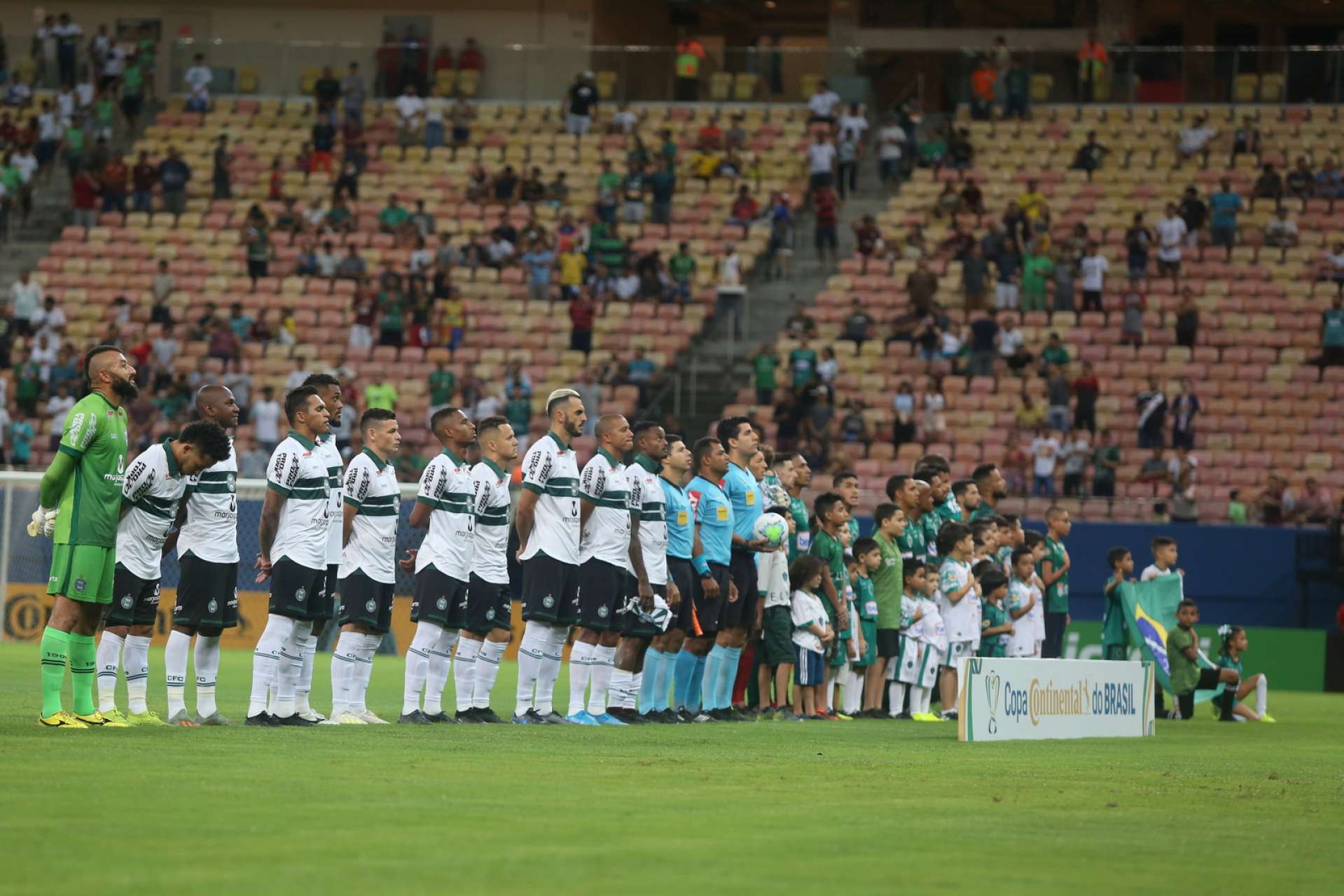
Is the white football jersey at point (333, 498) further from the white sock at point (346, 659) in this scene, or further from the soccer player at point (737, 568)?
the soccer player at point (737, 568)

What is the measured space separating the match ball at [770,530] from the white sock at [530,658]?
2434 millimetres

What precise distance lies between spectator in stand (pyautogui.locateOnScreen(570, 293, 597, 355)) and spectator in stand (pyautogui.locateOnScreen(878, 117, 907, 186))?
796 centimetres

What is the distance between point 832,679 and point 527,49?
1042 inches

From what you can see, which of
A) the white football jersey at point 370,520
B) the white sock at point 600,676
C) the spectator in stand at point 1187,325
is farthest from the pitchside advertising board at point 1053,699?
the spectator in stand at point 1187,325

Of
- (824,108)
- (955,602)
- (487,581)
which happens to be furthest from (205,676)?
(824,108)

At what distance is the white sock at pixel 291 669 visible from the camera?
12.9 meters

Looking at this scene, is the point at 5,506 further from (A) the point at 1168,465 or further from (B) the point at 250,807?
(B) the point at 250,807

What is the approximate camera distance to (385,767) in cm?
1005

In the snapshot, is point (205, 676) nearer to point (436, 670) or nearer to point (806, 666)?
point (436, 670)

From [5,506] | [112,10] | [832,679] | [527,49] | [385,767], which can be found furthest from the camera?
[112,10]

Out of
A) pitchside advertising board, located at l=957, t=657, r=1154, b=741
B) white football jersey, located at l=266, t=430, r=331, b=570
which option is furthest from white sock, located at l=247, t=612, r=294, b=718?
pitchside advertising board, located at l=957, t=657, r=1154, b=741

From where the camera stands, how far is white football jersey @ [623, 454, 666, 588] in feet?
49.0

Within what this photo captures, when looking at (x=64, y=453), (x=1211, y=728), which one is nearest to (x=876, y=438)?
(x=1211, y=728)

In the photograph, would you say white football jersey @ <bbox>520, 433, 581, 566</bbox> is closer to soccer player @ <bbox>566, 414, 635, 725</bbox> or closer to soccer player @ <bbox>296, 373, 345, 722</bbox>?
soccer player @ <bbox>566, 414, 635, 725</bbox>
